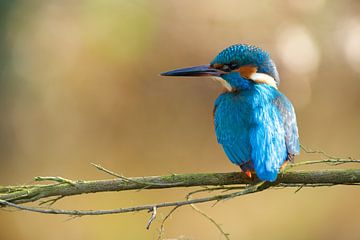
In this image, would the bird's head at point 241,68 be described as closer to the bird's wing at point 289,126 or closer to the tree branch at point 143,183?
the bird's wing at point 289,126

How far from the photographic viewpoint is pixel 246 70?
2.61 metres

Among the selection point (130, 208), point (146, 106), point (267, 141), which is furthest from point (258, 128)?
point (146, 106)

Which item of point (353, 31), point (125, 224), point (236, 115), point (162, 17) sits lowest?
point (125, 224)

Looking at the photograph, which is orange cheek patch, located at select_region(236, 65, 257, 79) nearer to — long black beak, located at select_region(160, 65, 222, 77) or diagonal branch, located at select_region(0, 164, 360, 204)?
long black beak, located at select_region(160, 65, 222, 77)

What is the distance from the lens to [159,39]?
16.7 ft

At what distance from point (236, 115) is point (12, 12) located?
3.08 metres

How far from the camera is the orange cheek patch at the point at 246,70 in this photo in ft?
8.55

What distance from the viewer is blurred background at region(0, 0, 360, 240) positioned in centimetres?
475

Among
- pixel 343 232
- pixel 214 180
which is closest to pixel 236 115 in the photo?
pixel 214 180

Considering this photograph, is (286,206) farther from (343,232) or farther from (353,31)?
(353,31)

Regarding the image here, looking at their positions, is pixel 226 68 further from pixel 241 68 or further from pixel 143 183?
pixel 143 183

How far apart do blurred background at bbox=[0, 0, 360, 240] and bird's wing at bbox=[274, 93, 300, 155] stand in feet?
7.33

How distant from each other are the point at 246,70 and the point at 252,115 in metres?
0.24

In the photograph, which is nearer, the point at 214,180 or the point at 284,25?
the point at 214,180
